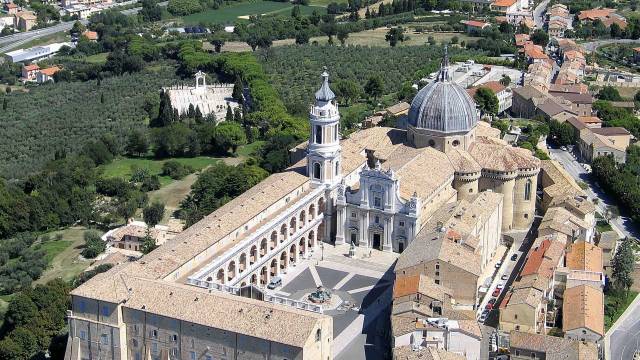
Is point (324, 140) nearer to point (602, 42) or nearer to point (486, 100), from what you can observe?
point (486, 100)

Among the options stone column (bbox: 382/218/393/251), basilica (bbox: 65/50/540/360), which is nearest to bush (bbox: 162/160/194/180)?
basilica (bbox: 65/50/540/360)

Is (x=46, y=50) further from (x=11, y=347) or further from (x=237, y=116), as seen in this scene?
(x=11, y=347)

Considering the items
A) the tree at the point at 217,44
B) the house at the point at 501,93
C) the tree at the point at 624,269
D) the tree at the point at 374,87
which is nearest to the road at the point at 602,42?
the house at the point at 501,93

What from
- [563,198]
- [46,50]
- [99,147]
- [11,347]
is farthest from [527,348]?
[46,50]

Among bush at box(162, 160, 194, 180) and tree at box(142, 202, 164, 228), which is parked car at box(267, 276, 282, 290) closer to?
tree at box(142, 202, 164, 228)

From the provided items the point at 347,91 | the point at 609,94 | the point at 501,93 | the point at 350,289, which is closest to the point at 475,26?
the point at 609,94

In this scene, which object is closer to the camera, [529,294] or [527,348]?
[527,348]
